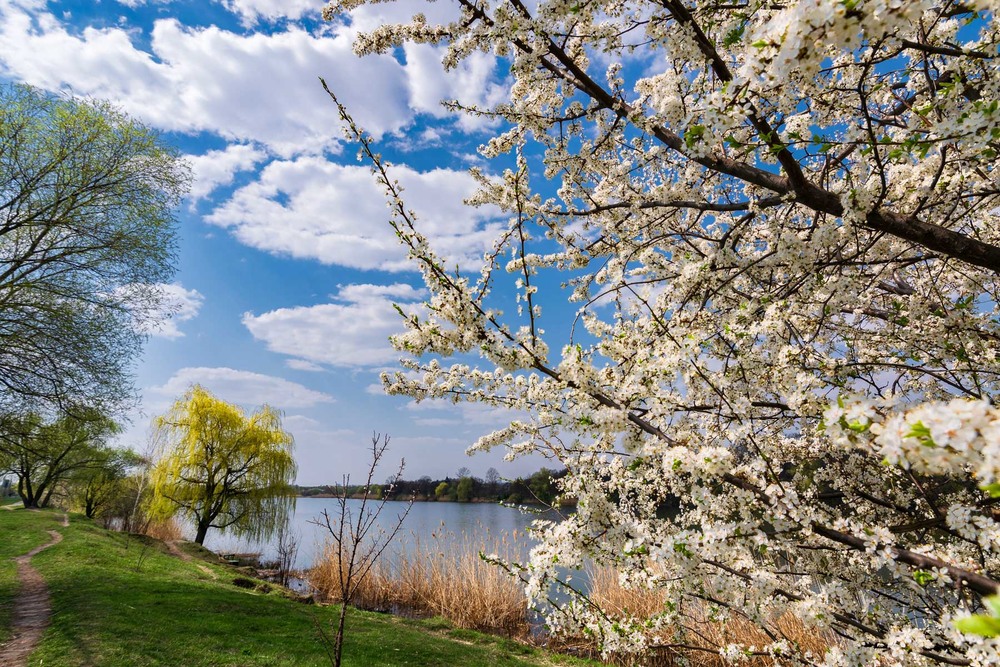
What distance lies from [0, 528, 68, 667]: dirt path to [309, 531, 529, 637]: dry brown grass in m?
5.04

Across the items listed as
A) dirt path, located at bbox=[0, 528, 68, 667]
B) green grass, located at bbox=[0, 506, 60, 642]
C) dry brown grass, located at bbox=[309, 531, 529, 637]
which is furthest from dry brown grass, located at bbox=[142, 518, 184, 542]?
dry brown grass, located at bbox=[309, 531, 529, 637]

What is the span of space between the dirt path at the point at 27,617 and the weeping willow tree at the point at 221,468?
6510mm

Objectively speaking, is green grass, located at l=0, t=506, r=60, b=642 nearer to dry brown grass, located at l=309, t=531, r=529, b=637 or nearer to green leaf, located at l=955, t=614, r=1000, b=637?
dry brown grass, located at l=309, t=531, r=529, b=637

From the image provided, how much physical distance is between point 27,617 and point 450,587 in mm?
6848

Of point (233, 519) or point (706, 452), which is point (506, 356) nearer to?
point (706, 452)

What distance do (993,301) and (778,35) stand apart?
347 cm

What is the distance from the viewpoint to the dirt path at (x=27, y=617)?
5.39 metres

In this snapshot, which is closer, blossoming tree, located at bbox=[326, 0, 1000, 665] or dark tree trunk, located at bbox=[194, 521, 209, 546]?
blossoming tree, located at bbox=[326, 0, 1000, 665]

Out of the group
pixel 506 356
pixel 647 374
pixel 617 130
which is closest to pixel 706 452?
pixel 647 374

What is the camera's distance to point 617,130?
2.93 m

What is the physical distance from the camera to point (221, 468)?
17.7 m

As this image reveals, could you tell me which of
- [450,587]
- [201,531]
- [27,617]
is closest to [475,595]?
[450,587]

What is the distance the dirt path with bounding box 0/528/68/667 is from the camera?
17.7ft

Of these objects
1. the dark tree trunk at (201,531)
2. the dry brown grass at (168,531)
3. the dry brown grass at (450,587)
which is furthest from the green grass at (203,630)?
the dry brown grass at (168,531)
